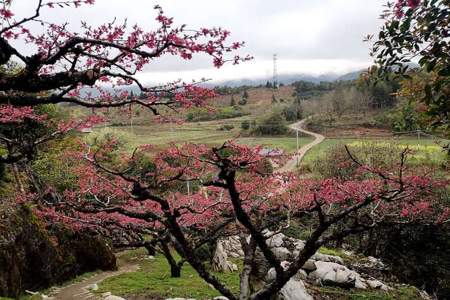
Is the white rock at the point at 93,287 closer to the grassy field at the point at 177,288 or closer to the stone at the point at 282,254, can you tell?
the grassy field at the point at 177,288

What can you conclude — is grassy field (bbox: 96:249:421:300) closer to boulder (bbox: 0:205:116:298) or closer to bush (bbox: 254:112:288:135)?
boulder (bbox: 0:205:116:298)

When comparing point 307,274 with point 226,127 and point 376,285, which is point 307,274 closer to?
point 376,285

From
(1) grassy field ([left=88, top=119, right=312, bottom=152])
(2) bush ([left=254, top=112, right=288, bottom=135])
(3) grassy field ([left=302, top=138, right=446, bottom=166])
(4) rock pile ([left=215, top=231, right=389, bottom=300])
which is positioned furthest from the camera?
(2) bush ([left=254, top=112, right=288, bottom=135])

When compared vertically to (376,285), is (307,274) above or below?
above

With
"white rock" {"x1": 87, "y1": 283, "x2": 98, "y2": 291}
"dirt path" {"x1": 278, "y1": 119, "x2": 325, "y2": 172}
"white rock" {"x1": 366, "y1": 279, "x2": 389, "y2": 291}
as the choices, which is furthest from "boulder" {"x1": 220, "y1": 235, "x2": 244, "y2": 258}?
"dirt path" {"x1": 278, "y1": 119, "x2": 325, "y2": 172}

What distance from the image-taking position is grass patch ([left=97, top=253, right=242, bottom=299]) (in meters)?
10.1

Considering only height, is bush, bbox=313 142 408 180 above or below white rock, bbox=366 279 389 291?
above

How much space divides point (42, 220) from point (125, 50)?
29.4 ft

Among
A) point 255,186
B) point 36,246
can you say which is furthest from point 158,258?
point 255,186

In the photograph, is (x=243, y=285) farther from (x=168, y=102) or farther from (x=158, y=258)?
(x=158, y=258)

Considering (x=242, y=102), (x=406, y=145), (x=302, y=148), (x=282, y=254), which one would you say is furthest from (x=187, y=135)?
(x=282, y=254)

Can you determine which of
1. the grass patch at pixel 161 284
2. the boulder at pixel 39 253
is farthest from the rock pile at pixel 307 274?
the boulder at pixel 39 253

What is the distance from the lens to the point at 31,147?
4266mm

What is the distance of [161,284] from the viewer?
11000 mm
